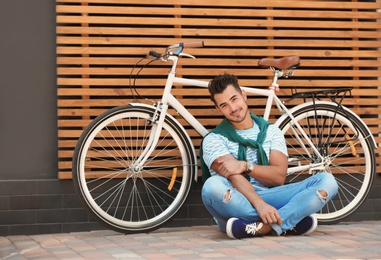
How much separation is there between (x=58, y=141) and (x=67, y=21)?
2.97ft

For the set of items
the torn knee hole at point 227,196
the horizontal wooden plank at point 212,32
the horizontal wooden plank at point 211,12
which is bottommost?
the torn knee hole at point 227,196

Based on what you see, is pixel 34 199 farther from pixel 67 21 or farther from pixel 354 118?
pixel 354 118

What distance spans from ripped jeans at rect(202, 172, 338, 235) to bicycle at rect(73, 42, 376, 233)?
60cm

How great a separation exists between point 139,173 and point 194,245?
927 mm

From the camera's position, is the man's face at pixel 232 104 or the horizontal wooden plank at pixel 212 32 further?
the horizontal wooden plank at pixel 212 32

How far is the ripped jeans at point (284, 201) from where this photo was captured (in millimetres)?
5516

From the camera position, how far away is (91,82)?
634 centimetres

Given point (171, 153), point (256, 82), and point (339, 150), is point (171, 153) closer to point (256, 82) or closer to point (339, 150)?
point (256, 82)

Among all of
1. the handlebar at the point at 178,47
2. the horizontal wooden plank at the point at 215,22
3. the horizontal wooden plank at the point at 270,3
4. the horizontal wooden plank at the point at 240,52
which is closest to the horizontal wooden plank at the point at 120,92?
the horizontal wooden plank at the point at 240,52

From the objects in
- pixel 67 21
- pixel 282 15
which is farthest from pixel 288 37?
pixel 67 21

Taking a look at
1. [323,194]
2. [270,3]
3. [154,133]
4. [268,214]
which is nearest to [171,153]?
[154,133]

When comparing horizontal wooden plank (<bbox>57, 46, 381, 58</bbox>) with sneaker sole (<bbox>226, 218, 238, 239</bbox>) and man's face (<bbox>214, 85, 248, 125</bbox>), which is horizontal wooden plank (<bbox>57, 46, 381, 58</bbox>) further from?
sneaker sole (<bbox>226, 218, 238, 239</bbox>)

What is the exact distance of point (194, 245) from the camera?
5371 mm

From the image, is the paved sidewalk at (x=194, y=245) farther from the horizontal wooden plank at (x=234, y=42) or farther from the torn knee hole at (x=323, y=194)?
the horizontal wooden plank at (x=234, y=42)
